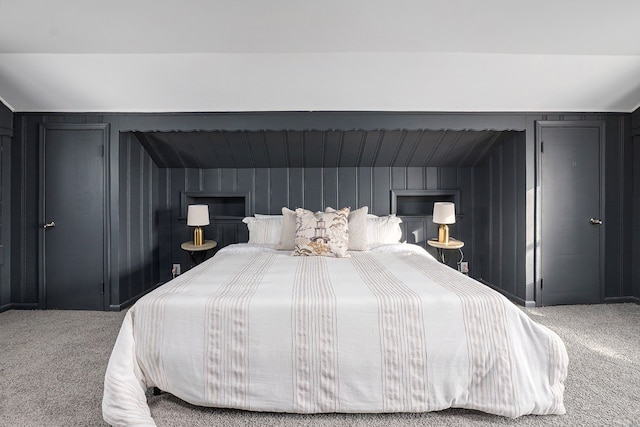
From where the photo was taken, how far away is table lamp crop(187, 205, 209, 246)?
3.57 meters

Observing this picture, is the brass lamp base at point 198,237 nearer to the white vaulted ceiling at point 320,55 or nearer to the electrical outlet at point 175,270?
the electrical outlet at point 175,270

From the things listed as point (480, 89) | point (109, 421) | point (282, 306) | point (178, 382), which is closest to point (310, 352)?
point (282, 306)

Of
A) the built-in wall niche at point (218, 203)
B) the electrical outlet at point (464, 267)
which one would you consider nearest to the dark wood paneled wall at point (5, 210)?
Answer: the built-in wall niche at point (218, 203)

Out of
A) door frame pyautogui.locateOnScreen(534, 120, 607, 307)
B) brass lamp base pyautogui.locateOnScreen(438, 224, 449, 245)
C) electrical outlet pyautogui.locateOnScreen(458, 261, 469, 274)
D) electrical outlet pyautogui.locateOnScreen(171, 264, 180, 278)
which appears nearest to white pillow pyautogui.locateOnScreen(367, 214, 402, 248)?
brass lamp base pyautogui.locateOnScreen(438, 224, 449, 245)

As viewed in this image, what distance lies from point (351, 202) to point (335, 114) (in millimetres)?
1072

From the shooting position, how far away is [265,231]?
346 centimetres

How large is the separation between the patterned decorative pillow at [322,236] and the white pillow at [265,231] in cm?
47

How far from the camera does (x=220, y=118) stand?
3.26 m

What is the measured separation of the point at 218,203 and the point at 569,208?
3.70 m

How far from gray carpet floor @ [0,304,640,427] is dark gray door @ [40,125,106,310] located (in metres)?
0.31

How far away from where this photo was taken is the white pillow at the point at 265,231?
3428 mm

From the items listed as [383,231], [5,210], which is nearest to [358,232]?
[383,231]

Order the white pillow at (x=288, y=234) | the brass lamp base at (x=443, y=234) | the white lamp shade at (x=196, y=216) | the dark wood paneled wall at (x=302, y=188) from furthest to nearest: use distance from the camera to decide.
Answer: the dark wood paneled wall at (x=302, y=188) → the brass lamp base at (x=443, y=234) → the white lamp shade at (x=196, y=216) → the white pillow at (x=288, y=234)

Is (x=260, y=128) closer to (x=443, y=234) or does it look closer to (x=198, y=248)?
(x=198, y=248)
